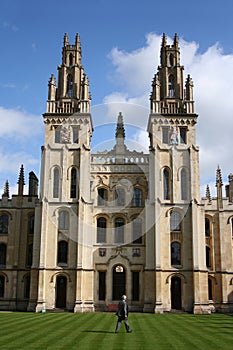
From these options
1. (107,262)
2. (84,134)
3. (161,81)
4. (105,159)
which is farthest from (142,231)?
(161,81)

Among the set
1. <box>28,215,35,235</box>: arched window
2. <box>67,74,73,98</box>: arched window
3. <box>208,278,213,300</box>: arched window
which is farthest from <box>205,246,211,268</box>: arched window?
<box>67,74,73,98</box>: arched window

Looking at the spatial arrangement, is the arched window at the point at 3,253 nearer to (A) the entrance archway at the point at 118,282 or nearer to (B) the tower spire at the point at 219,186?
(A) the entrance archway at the point at 118,282

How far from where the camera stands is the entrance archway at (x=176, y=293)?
41.4 metres

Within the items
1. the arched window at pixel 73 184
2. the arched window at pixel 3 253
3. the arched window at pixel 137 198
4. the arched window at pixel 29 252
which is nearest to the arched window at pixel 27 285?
the arched window at pixel 29 252

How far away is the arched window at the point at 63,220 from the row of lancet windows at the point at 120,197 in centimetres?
399

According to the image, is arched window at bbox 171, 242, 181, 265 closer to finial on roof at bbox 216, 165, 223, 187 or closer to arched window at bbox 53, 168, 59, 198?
finial on roof at bbox 216, 165, 223, 187

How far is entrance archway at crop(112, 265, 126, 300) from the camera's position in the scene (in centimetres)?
4334

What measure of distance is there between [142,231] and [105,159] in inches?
354

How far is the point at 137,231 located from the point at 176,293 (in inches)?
289

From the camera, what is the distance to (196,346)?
17.1m

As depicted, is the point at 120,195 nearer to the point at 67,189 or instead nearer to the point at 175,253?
the point at 67,189

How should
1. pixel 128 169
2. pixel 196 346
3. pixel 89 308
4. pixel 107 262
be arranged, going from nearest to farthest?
1. pixel 196 346
2. pixel 89 308
3. pixel 107 262
4. pixel 128 169

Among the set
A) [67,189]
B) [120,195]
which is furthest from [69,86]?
[120,195]

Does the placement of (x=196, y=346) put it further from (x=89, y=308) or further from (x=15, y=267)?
(x=15, y=267)
